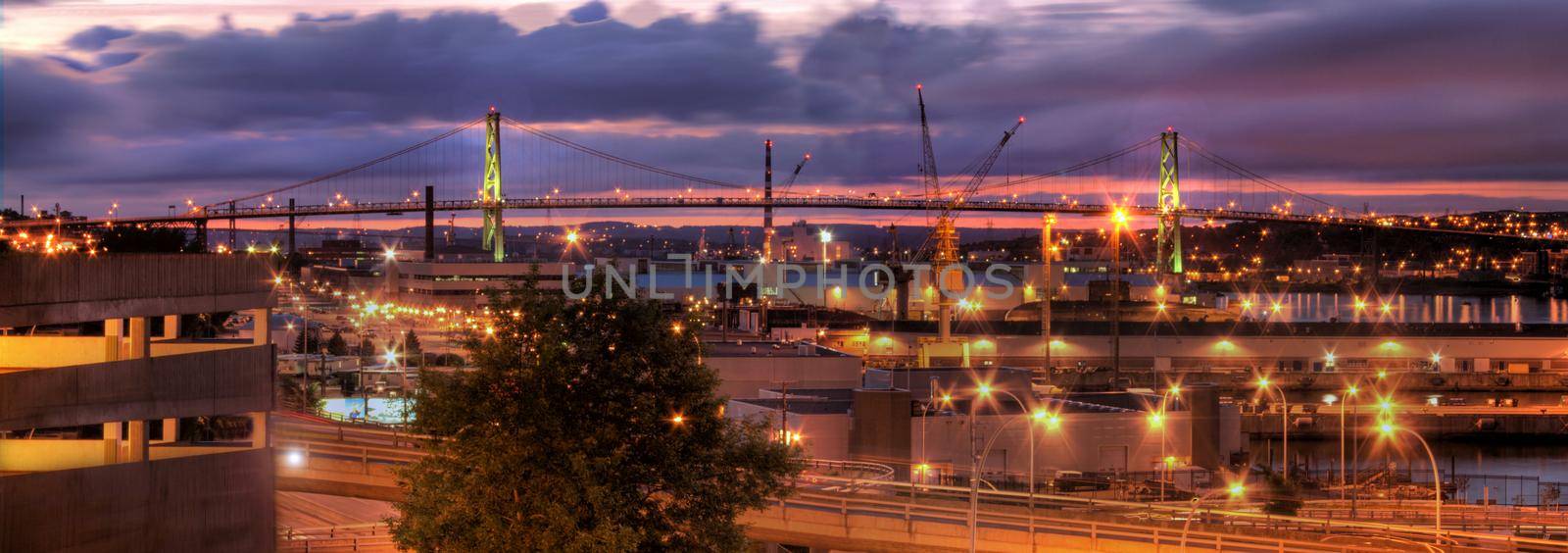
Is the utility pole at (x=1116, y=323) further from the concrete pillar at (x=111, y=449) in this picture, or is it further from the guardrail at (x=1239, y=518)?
the concrete pillar at (x=111, y=449)

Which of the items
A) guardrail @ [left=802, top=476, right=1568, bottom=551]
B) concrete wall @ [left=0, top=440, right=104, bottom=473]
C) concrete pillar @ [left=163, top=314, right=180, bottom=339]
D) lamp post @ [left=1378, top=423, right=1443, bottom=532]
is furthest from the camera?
guardrail @ [left=802, top=476, right=1568, bottom=551]

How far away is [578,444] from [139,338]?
2.72 meters

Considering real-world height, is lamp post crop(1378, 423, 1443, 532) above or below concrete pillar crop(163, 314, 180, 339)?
below

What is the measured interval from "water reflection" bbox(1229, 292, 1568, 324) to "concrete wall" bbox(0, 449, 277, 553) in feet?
172

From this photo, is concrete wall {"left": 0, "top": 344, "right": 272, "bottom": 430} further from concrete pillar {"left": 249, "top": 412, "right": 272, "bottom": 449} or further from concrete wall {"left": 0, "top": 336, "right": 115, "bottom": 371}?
concrete wall {"left": 0, "top": 336, "right": 115, "bottom": 371}

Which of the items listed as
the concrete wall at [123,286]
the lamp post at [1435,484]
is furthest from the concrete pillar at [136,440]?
the lamp post at [1435,484]

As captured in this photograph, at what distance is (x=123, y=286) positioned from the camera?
7734mm

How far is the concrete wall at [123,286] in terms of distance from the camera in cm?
716

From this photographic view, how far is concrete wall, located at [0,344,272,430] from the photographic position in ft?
23.6

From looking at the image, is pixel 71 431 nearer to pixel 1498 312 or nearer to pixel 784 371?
pixel 784 371

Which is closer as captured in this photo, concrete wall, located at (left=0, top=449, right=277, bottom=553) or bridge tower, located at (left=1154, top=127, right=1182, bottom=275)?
concrete wall, located at (left=0, top=449, right=277, bottom=553)

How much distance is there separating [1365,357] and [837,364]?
23.2 meters

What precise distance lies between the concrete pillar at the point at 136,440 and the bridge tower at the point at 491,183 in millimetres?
61685

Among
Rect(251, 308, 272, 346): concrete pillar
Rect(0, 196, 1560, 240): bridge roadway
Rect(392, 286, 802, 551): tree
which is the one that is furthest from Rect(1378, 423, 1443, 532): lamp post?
Rect(0, 196, 1560, 240): bridge roadway
